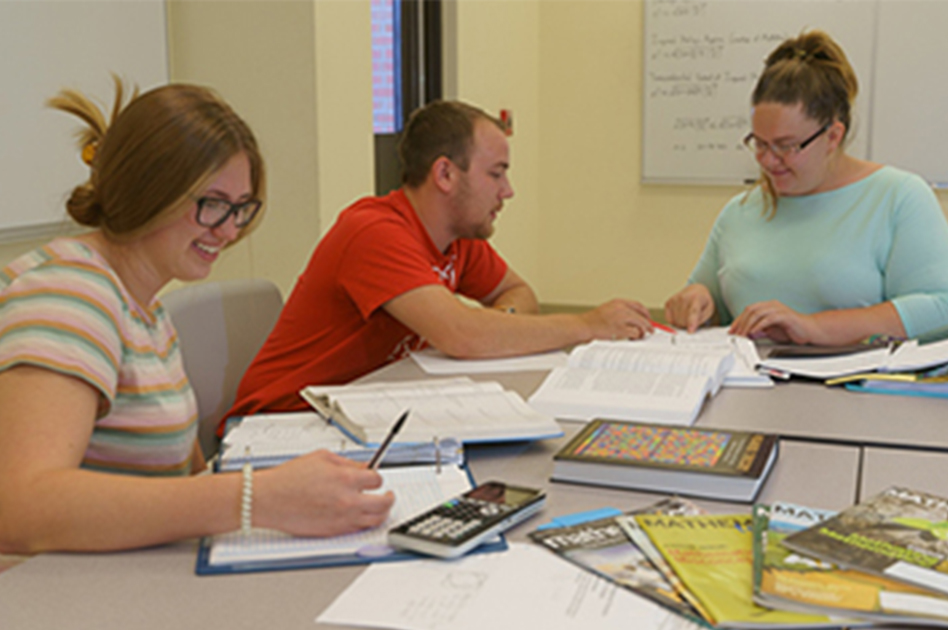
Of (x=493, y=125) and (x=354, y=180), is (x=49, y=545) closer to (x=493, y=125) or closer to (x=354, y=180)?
(x=493, y=125)

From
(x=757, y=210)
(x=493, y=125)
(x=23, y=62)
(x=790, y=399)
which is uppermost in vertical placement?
(x=23, y=62)

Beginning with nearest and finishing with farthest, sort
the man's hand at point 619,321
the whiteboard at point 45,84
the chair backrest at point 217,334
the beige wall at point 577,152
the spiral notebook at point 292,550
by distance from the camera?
the spiral notebook at point 292,550 < the chair backrest at point 217,334 < the man's hand at point 619,321 < the whiteboard at point 45,84 < the beige wall at point 577,152

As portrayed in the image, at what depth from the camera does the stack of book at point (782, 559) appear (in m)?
0.85

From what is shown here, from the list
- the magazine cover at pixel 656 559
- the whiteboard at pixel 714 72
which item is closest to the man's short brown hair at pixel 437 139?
the magazine cover at pixel 656 559

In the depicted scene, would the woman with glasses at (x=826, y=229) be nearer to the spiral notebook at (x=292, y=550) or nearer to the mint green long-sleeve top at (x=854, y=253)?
the mint green long-sleeve top at (x=854, y=253)

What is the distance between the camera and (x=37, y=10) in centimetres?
238

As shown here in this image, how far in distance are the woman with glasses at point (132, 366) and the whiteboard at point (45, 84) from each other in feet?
3.23

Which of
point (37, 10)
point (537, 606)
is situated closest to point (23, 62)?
point (37, 10)

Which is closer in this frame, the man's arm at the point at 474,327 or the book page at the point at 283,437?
the book page at the point at 283,437

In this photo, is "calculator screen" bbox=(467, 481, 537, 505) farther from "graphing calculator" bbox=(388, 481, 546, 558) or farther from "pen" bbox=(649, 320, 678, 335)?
"pen" bbox=(649, 320, 678, 335)

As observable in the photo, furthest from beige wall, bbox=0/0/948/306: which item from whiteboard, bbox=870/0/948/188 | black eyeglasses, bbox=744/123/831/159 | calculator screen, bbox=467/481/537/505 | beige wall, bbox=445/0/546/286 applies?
calculator screen, bbox=467/481/537/505

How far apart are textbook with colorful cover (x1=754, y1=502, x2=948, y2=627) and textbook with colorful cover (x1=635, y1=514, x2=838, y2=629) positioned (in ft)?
0.04

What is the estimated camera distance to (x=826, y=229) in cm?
227

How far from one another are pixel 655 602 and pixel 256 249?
2.48 metres
